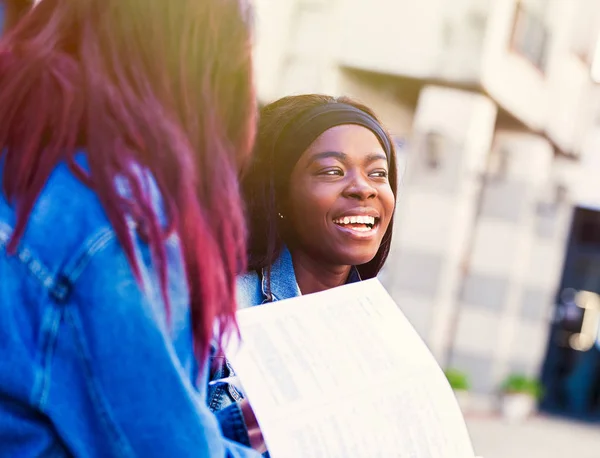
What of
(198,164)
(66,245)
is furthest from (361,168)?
(66,245)

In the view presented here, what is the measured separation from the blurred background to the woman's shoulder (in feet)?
25.4

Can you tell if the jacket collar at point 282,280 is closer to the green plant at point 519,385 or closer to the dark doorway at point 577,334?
the green plant at point 519,385

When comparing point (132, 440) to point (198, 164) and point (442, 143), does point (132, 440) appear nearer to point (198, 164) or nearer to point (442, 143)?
point (198, 164)

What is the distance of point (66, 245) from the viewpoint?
1.01 m

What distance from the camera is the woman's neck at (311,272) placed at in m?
1.88

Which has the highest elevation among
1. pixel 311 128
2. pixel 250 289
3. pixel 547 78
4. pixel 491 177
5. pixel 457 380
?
pixel 547 78

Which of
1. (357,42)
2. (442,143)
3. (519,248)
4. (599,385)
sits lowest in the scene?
(599,385)

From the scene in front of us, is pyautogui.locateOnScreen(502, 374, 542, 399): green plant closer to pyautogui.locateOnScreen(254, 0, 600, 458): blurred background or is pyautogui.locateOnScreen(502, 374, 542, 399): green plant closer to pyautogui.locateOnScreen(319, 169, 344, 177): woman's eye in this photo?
pyautogui.locateOnScreen(254, 0, 600, 458): blurred background

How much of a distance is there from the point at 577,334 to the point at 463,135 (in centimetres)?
479

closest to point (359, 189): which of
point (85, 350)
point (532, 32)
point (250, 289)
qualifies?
point (250, 289)

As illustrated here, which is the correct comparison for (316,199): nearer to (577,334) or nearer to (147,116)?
(147,116)

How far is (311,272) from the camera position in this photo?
1882mm

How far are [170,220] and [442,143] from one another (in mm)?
10129

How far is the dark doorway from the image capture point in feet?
47.2
